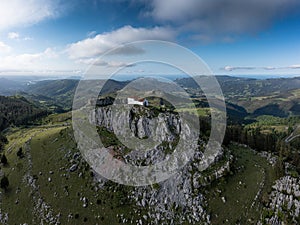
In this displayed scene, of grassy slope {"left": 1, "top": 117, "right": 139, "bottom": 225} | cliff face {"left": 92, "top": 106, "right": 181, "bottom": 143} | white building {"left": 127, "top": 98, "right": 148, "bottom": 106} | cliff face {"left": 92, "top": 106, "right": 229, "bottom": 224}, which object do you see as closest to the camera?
cliff face {"left": 92, "top": 106, "right": 229, "bottom": 224}

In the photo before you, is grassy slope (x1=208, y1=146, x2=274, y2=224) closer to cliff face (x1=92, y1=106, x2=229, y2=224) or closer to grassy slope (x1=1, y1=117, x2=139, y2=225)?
cliff face (x1=92, y1=106, x2=229, y2=224)

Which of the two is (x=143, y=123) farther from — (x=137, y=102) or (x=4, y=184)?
(x=4, y=184)

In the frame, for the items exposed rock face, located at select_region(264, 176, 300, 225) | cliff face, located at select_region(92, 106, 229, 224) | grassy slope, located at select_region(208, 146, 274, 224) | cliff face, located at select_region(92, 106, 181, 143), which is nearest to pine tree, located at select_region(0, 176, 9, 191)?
cliff face, located at select_region(92, 106, 229, 224)

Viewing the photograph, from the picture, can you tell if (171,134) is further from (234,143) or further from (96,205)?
(234,143)

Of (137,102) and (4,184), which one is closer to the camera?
(4,184)

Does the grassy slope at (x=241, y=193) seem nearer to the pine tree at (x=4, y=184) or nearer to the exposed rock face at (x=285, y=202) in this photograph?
the exposed rock face at (x=285, y=202)

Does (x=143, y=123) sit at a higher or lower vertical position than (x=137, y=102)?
lower

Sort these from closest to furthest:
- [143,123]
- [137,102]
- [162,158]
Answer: [162,158], [143,123], [137,102]

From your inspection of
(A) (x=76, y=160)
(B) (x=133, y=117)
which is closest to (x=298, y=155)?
(B) (x=133, y=117)

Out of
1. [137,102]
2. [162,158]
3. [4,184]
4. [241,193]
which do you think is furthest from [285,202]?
[4,184]
